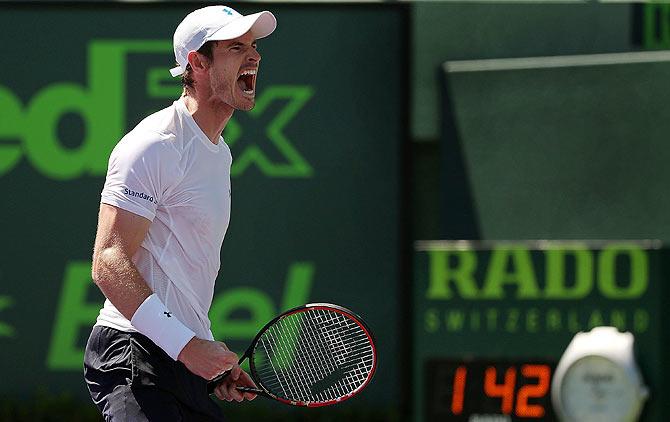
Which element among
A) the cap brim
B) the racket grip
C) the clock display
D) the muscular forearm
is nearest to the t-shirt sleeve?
the muscular forearm

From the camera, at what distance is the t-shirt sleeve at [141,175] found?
3.64 meters

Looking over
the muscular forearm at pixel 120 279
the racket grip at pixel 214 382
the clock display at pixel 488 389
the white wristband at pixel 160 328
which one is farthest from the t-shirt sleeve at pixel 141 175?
the clock display at pixel 488 389

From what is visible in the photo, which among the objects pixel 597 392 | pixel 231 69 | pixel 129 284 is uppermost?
pixel 231 69

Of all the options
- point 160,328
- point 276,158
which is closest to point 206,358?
point 160,328

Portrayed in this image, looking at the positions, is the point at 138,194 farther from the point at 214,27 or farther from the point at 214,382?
the point at 214,382

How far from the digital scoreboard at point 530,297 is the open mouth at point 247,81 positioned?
3514 millimetres

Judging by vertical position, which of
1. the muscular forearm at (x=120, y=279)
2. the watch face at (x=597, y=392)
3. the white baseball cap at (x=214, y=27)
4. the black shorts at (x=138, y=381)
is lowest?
the watch face at (x=597, y=392)

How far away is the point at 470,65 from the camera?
8.95 m

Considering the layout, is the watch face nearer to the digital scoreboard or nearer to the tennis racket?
the digital scoreboard

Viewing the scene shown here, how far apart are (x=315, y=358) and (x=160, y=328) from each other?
77 centimetres

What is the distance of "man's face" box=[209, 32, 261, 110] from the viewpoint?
12.8 ft

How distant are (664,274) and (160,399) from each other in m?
4.23

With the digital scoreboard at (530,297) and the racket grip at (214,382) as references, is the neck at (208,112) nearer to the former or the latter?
the racket grip at (214,382)

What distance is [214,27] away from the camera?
3871mm
